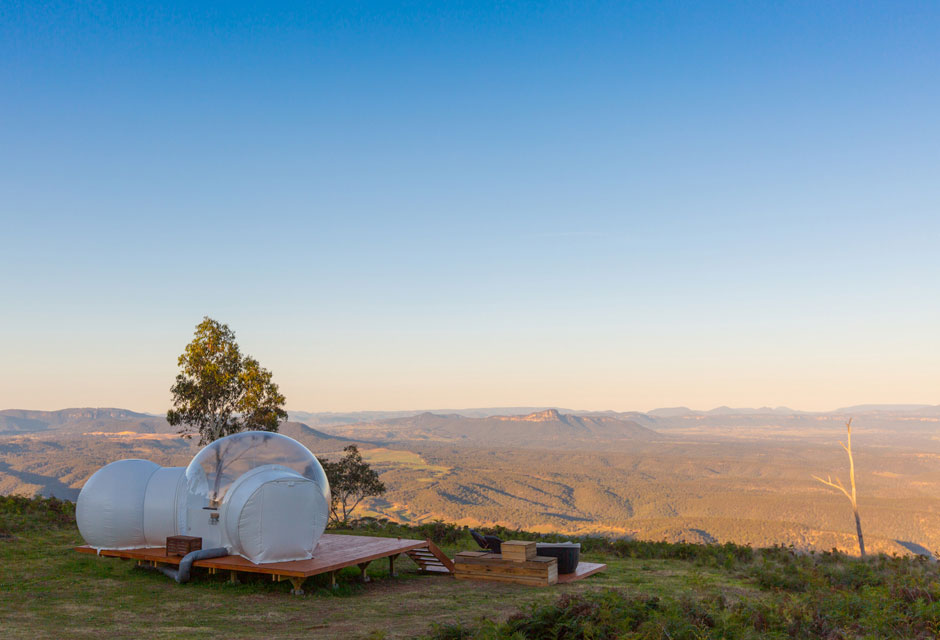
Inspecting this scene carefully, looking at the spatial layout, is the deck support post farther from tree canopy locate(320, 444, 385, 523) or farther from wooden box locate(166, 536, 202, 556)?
tree canopy locate(320, 444, 385, 523)

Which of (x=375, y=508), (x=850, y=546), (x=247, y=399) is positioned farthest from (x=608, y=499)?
(x=247, y=399)

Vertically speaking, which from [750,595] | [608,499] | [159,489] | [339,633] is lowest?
[608,499]

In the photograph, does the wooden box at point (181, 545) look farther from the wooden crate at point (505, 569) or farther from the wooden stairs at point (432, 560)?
the wooden crate at point (505, 569)

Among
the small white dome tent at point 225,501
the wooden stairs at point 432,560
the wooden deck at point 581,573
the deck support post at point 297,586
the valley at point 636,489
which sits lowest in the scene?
the valley at point 636,489

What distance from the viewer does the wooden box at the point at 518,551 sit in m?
12.4

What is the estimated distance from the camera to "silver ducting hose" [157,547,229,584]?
1124 centimetres

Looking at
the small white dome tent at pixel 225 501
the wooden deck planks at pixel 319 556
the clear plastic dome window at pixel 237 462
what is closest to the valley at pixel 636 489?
the wooden deck planks at pixel 319 556

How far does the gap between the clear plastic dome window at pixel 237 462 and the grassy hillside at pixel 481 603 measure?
1.57 metres

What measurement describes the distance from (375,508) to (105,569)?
76.5 metres

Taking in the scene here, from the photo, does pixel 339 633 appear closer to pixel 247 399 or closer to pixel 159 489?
pixel 159 489

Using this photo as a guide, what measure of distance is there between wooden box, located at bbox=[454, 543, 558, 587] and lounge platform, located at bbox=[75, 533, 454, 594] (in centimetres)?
58

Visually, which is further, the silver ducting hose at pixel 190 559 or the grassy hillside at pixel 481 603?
the silver ducting hose at pixel 190 559

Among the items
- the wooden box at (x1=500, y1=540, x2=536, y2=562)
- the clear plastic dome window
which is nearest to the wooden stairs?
the wooden box at (x1=500, y1=540, x2=536, y2=562)

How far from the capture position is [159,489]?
12.9m
